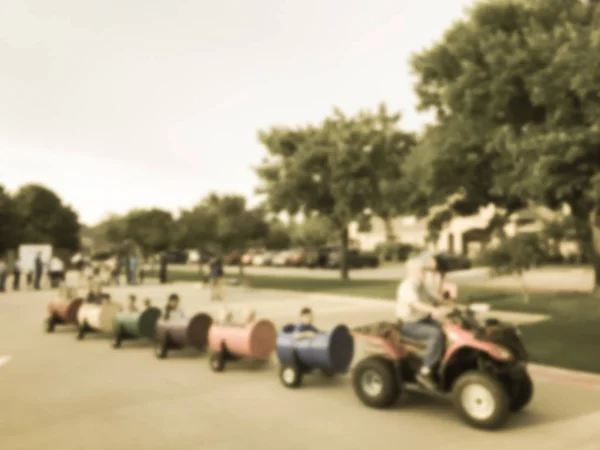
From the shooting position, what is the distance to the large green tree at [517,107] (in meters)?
16.2

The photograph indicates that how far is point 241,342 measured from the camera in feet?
29.2

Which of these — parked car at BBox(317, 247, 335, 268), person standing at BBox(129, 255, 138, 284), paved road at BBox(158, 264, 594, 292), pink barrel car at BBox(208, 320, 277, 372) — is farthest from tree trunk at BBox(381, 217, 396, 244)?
pink barrel car at BBox(208, 320, 277, 372)

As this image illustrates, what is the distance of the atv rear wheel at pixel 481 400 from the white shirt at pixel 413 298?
0.90m

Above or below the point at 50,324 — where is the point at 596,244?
above

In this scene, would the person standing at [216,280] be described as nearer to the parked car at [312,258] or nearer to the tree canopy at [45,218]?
the parked car at [312,258]

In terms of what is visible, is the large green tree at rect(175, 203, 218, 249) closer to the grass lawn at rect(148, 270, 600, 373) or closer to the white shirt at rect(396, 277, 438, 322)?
the grass lawn at rect(148, 270, 600, 373)

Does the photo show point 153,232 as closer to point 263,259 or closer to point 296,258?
point 263,259

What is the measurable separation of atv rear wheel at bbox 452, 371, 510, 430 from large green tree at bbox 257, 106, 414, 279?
20.8 m

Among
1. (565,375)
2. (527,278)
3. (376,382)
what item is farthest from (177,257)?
(376,382)

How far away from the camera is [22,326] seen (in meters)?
14.8

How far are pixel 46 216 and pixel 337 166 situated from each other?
56.9m

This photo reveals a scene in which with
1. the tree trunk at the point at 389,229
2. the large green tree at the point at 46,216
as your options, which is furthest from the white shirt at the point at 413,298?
the large green tree at the point at 46,216

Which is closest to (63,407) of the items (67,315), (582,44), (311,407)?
(311,407)

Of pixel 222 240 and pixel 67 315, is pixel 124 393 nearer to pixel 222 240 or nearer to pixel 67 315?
pixel 67 315
